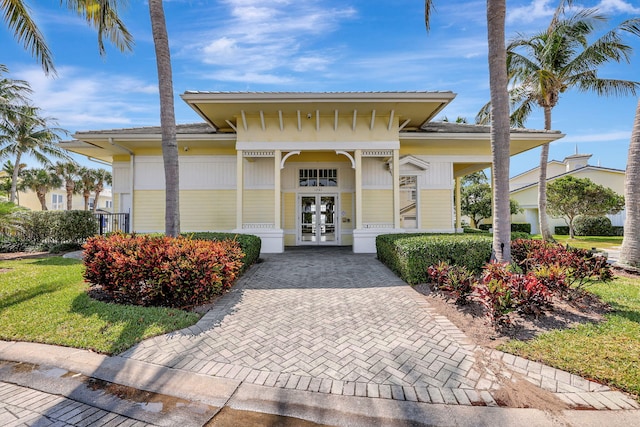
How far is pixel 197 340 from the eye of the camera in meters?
3.72

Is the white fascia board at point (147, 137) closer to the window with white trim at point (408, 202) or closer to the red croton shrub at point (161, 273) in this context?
the red croton shrub at point (161, 273)

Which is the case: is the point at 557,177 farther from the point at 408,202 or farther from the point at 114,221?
the point at 114,221

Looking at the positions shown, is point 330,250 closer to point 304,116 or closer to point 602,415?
point 304,116

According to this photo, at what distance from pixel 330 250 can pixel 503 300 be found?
7687 mm

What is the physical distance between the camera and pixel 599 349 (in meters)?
3.30

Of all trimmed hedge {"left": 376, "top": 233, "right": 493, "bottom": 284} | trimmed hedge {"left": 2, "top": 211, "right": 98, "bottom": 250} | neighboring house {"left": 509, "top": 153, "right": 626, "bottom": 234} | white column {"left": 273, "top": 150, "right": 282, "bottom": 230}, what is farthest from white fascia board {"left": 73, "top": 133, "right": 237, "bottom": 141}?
neighboring house {"left": 509, "top": 153, "right": 626, "bottom": 234}

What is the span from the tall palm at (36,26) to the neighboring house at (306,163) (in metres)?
2.76

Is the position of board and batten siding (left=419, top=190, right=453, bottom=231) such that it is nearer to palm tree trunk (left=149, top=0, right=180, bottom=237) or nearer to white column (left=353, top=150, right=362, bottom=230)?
white column (left=353, top=150, right=362, bottom=230)

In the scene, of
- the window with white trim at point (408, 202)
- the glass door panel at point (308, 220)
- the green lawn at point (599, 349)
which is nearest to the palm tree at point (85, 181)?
the glass door panel at point (308, 220)

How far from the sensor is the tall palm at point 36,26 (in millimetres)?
7902

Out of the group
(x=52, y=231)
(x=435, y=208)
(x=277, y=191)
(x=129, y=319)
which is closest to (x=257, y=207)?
(x=277, y=191)

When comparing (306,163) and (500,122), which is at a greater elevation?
(306,163)

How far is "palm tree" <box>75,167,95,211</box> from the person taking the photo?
104 ft

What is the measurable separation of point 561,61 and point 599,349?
16290 millimetres
